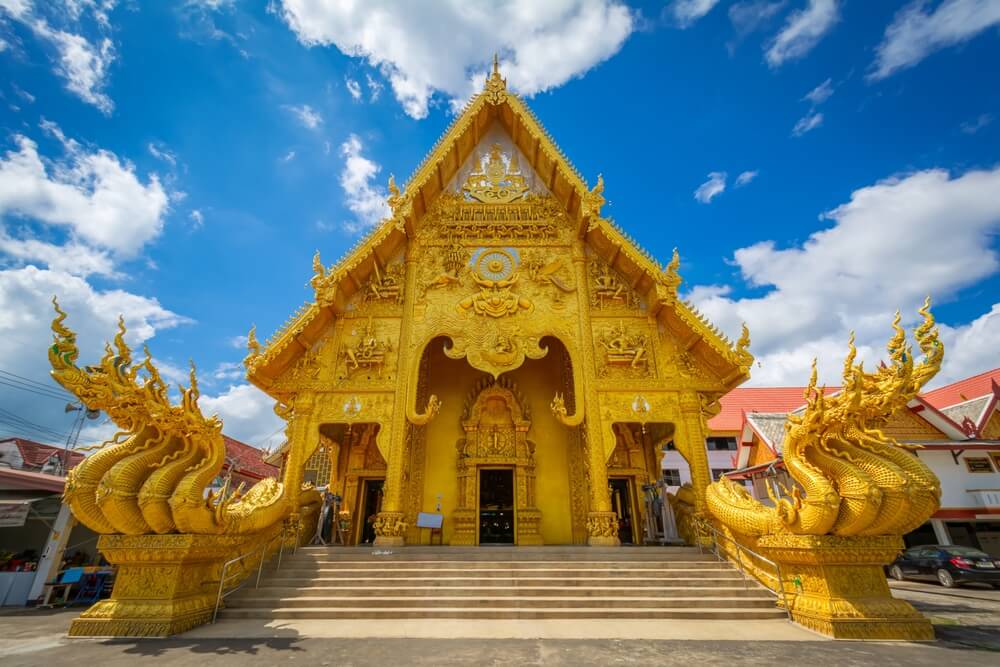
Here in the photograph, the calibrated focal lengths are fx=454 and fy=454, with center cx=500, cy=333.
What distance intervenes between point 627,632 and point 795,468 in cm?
285

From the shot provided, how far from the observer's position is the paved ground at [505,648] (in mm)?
4074

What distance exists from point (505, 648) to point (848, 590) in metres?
4.03

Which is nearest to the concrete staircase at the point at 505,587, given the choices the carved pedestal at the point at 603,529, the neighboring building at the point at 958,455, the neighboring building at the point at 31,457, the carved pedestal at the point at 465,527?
the carved pedestal at the point at 603,529

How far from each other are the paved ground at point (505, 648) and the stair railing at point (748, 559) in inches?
21.1

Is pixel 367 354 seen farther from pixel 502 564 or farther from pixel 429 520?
pixel 502 564

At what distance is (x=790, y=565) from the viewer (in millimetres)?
5797

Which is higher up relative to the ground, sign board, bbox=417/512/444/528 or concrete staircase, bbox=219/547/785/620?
sign board, bbox=417/512/444/528

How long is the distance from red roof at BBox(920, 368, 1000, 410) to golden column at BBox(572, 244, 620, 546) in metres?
15.2

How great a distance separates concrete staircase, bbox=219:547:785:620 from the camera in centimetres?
589

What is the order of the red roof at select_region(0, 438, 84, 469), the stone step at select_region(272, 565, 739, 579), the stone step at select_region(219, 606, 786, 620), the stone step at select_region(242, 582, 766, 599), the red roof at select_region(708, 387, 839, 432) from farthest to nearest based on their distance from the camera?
the red roof at select_region(708, 387, 839, 432)
the red roof at select_region(0, 438, 84, 469)
the stone step at select_region(272, 565, 739, 579)
the stone step at select_region(242, 582, 766, 599)
the stone step at select_region(219, 606, 786, 620)

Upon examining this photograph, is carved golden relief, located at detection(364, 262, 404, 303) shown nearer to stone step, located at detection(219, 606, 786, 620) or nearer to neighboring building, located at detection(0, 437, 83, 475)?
stone step, located at detection(219, 606, 786, 620)

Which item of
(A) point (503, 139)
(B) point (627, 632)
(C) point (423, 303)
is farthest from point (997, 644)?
(A) point (503, 139)

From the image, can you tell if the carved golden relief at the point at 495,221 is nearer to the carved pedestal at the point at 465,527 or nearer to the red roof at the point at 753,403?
the carved pedestal at the point at 465,527

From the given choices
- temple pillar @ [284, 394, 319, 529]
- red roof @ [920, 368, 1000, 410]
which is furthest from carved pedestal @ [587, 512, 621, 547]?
red roof @ [920, 368, 1000, 410]
